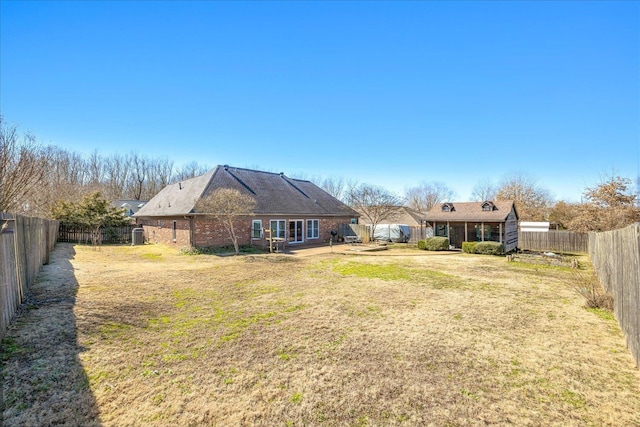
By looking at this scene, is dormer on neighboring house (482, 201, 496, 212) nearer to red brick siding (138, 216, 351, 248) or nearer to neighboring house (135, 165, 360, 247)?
A: neighboring house (135, 165, 360, 247)

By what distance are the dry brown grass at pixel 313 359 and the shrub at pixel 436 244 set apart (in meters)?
11.7

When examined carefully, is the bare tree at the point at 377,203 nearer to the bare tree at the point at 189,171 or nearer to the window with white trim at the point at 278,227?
the window with white trim at the point at 278,227

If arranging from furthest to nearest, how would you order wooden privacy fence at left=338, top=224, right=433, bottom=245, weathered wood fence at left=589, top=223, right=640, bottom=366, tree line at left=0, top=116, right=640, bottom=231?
wooden privacy fence at left=338, top=224, right=433, bottom=245 → tree line at left=0, top=116, right=640, bottom=231 → weathered wood fence at left=589, top=223, right=640, bottom=366

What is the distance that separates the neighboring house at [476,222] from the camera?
1969 cm

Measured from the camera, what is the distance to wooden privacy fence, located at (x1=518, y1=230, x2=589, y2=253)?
2031 cm

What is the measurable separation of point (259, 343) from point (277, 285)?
4306 millimetres

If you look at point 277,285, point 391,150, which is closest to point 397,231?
point 391,150

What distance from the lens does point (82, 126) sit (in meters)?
21.9

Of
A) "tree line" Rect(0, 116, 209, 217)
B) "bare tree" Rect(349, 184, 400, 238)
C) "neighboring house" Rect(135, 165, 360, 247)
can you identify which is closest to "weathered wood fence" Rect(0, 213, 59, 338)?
"neighboring house" Rect(135, 165, 360, 247)

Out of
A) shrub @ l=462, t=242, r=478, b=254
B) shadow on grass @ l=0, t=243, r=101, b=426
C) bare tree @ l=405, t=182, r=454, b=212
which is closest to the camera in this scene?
shadow on grass @ l=0, t=243, r=101, b=426

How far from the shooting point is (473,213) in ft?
69.2

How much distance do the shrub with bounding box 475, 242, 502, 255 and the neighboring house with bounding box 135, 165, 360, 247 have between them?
11.5 m

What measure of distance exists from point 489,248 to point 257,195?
16.3m

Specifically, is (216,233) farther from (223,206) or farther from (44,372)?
(44,372)
